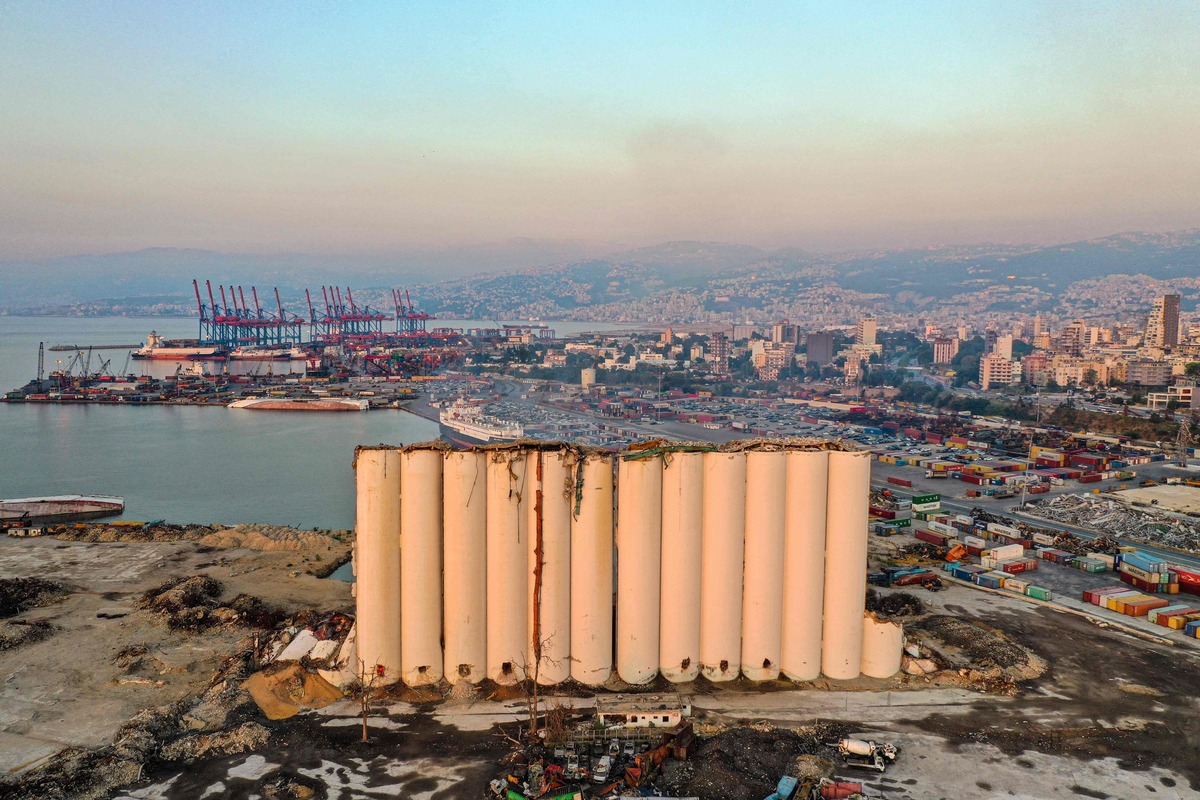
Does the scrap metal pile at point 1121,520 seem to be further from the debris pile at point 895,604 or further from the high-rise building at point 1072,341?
the high-rise building at point 1072,341

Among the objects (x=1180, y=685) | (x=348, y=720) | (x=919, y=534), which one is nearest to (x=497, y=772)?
(x=348, y=720)

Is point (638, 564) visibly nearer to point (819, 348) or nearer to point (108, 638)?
point (108, 638)

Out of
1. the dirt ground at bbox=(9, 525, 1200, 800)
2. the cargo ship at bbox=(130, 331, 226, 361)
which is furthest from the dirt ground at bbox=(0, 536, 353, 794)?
the cargo ship at bbox=(130, 331, 226, 361)

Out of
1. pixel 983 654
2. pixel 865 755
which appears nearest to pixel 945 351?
pixel 983 654

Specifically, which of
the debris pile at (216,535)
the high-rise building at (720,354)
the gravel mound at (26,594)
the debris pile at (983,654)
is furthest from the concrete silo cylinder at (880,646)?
the high-rise building at (720,354)

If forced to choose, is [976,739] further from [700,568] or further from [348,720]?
[348,720]

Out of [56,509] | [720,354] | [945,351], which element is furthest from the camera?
[945,351]
